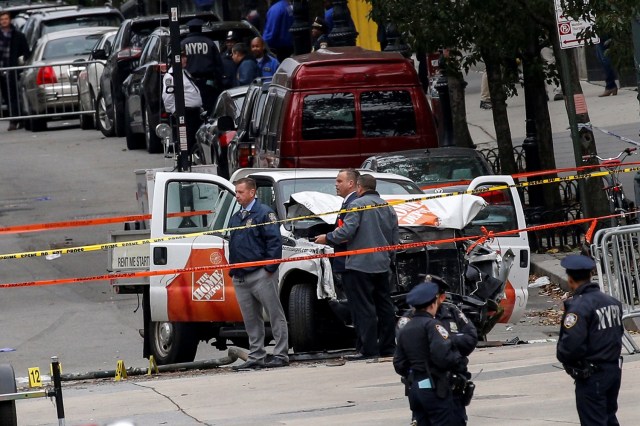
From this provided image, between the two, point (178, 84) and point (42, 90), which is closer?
point (178, 84)

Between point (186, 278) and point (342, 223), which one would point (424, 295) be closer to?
point (342, 223)

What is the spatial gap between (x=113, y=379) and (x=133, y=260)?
58.4 inches

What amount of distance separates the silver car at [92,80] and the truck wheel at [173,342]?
15563mm

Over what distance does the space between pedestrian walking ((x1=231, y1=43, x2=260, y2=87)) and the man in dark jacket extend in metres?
7.20

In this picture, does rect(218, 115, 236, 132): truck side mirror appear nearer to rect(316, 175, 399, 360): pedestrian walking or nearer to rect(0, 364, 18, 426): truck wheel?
rect(316, 175, 399, 360): pedestrian walking

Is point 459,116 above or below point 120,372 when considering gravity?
above

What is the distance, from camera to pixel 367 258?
12648 mm

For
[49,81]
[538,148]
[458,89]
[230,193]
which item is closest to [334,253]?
[230,193]

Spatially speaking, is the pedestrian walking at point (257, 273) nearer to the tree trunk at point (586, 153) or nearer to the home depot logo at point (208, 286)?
the home depot logo at point (208, 286)

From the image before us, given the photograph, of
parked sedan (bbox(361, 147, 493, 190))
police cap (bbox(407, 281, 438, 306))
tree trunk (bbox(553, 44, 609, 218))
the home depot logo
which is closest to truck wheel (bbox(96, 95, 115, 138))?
tree trunk (bbox(553, 44, 609, 218))

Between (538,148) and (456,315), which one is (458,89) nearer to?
(538,148)

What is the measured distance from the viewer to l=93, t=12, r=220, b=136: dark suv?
27281 millimetres

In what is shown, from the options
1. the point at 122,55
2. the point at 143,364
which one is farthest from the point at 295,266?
the point at 122,55

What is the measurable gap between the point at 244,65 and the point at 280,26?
3511 millimetres
